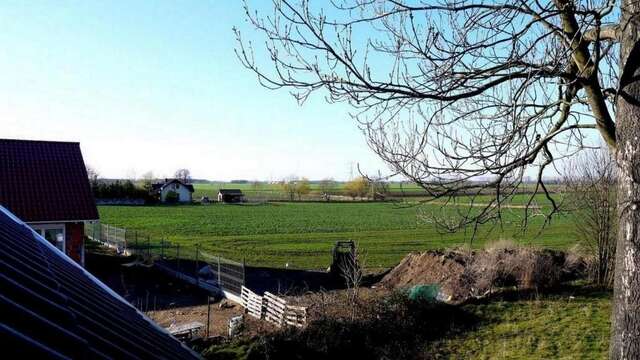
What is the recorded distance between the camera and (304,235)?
43406mm

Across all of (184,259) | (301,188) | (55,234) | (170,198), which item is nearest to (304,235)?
(184,259)

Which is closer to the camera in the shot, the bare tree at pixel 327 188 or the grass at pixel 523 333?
the grass at pixel 523 333

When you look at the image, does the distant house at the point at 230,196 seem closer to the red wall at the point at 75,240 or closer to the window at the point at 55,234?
the red wall at the point at 75,240

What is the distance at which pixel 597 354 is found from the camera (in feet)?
35.9

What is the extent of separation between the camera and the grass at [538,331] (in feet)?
37.8

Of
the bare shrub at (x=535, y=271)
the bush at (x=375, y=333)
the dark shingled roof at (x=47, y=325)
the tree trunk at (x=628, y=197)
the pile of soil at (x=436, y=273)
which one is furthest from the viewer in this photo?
the pile of soil at (x=436, y=273)

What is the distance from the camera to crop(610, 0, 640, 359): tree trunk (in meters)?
3.55

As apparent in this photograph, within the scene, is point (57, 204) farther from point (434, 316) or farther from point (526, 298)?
point (526, 298)

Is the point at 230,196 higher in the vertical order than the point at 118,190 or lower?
lower

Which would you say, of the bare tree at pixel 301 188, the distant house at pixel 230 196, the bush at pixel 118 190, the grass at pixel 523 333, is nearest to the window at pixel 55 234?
the grass at pixel 523 333

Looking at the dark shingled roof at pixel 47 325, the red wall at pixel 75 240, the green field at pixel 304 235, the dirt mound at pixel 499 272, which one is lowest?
the green field at pixel 304 235

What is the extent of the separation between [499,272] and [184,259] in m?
16.8

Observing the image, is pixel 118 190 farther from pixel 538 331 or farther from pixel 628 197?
pixel 628 197

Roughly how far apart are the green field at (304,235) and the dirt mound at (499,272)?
4073 mm
